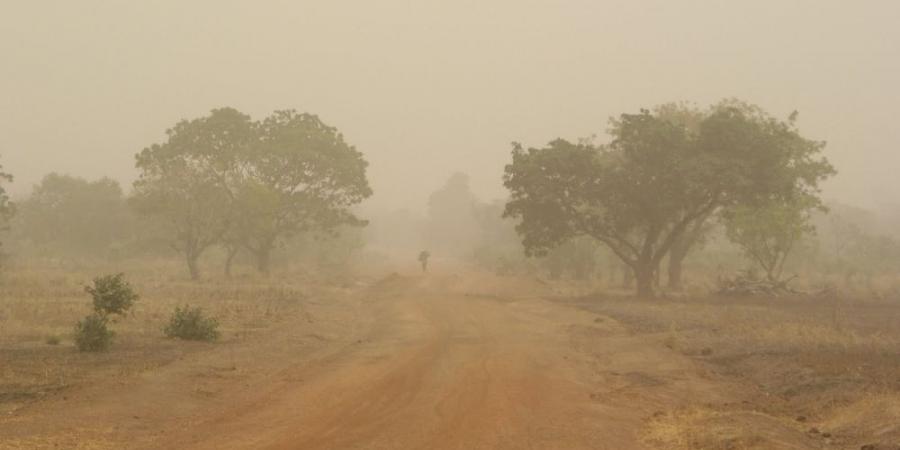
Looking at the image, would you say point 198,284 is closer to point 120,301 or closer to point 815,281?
point 120,301

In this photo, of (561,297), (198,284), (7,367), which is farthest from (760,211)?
(7,367)

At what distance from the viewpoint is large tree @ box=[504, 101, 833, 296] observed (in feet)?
108

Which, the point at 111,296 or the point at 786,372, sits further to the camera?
the point at 111,296

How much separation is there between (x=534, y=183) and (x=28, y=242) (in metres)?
47.7

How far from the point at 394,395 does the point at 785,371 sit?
26.2 feet

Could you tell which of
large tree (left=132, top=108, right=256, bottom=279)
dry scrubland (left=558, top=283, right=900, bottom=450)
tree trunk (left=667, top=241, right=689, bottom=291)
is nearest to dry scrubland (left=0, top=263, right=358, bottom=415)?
large tree (left=132, top=108, right=256, bottom=279)

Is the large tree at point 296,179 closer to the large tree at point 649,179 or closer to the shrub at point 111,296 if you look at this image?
the large tree at point 649,179

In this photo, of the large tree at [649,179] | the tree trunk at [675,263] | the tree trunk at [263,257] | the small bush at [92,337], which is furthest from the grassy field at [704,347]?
the tree trunk at [263,257]

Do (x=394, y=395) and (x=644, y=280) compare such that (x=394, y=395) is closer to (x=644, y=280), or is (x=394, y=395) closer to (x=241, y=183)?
(x=644, y=280)

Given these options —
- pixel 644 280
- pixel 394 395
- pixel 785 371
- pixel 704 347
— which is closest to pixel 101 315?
pixel 394 395

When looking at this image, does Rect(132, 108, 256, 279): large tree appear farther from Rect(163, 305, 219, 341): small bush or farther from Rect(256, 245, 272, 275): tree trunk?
Rect(163, 305, 219, 341): small bush

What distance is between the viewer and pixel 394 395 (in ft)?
43.9

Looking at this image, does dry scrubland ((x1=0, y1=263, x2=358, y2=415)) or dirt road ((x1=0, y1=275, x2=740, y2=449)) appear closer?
dirt road ((x1=0, y1=275, x2=740, y2=449))

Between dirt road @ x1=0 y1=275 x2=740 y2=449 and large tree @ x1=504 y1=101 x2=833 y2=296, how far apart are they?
42.7 feet
